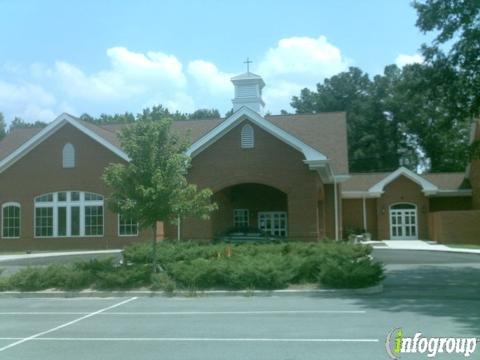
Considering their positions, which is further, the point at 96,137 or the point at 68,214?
the point at 68,214

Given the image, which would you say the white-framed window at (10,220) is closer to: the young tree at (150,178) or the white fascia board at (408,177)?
the young tree at (150,178)

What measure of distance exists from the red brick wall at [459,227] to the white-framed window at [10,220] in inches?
1030

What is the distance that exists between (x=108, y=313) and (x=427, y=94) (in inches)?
566

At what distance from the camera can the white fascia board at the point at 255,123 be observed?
29016mm

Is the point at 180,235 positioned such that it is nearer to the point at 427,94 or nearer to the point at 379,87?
the point at 427,94

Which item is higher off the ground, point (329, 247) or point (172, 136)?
point (172, 136)

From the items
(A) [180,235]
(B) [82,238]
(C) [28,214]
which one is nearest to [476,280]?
(A) [180,235]

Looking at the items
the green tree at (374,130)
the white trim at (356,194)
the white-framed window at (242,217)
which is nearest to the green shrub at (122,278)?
the white-framed window at (242,217)

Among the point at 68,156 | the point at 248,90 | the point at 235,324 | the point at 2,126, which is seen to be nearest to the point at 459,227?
the point at 248,90

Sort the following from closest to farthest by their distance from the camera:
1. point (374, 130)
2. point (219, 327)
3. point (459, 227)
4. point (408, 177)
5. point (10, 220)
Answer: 1. point (219, 327)
2. point (459, 227)
3. point (10, 220)
4. point (408, 177)
5. point (374, 130)

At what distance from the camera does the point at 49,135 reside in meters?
38.7

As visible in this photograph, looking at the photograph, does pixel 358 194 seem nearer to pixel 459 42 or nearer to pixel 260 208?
pixel 260 208

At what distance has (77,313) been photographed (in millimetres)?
14070

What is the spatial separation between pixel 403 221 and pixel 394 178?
10.4 feet
